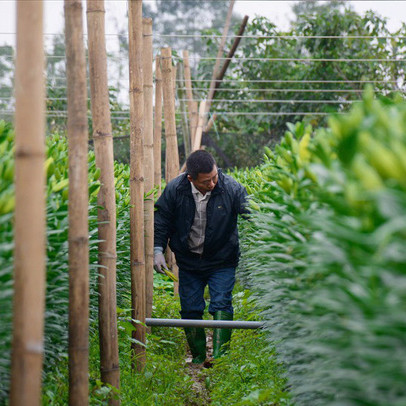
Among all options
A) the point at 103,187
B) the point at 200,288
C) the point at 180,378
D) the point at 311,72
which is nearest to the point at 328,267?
the point at 103,187

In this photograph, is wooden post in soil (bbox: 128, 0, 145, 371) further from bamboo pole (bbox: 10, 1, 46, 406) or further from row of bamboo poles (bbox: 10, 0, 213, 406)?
bamboo pole (bbox: 10, 1, 46, 406)

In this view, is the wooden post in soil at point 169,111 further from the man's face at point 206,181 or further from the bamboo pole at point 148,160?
the man's face at point 206,181

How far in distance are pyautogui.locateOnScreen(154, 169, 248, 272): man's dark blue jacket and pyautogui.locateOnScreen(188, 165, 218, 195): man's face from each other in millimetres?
87

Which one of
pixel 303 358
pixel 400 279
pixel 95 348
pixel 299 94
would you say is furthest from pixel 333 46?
pixel 400 279

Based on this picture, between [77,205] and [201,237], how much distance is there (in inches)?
115

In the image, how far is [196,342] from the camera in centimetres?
584

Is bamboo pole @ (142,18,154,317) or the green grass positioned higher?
bamboo pole @ (142,18,154,317)

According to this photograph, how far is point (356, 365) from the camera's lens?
2162mm

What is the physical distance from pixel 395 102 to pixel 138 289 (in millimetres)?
2625

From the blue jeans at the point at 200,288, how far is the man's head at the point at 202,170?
0.82 m

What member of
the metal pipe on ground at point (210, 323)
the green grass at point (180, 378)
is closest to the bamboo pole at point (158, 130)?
the green grass at point (180, 378)

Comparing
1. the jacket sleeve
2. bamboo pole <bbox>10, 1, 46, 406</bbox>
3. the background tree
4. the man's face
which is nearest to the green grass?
the jacket sleeve

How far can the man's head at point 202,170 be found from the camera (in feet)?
18.3

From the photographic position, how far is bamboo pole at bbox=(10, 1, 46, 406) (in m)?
2.31
